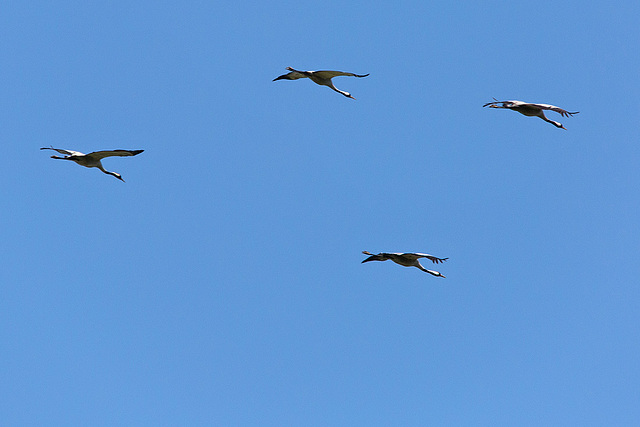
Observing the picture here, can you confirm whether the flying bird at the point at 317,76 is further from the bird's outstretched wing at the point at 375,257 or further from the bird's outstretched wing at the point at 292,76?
the bird's outstretched wing at the point at 375,257

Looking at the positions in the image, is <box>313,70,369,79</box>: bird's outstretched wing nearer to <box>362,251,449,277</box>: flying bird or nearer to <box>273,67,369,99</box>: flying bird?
<box>273,67,369,99</box>: flying bird

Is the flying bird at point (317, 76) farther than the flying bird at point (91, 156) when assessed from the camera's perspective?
Yes

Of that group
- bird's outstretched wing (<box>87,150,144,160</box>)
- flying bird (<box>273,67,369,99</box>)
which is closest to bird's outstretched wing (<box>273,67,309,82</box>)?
flying bird (<box>273,67,369,99</box>)

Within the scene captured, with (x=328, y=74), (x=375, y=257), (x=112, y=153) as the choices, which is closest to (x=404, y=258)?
(x=375, y=257)

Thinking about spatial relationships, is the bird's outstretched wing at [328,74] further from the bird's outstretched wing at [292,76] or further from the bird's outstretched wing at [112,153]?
the bird's outstretched wing at [112,153]

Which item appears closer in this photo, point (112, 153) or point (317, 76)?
point (112, 153)

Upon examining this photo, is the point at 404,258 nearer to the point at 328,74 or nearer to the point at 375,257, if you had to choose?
the point at 375,257

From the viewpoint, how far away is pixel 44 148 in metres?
36.0

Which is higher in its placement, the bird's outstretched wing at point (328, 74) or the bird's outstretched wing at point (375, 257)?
the bird's outstretched wing at point (328, 74)

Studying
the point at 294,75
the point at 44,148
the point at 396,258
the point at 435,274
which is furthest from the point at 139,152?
the point at 435,274

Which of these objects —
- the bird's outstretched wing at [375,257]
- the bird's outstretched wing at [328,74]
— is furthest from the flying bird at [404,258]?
the bird's outstretched wing at [328,74]

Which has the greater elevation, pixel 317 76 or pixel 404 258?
pixel 317 76

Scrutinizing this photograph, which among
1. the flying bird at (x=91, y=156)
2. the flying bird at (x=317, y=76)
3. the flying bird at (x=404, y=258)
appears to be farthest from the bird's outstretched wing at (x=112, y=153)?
the flying bird at (x=404, y=258)

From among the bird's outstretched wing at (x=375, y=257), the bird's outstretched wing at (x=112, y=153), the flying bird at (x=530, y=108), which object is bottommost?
the bird's outstretched wing at (x=375, y=257)
